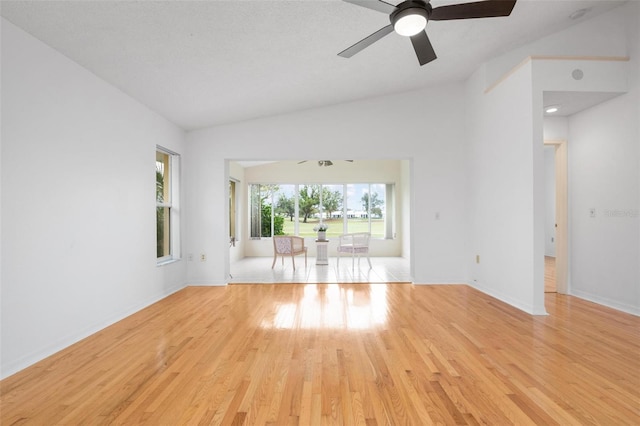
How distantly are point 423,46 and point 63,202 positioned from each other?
135 inches

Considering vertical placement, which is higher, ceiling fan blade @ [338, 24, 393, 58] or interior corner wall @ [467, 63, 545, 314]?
ceiling fan blade @ [338, 24, 393, 58]

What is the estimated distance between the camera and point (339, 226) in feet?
30.6

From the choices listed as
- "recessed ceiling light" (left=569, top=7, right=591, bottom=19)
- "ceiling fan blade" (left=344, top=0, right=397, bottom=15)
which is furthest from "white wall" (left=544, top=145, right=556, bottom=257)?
"ceiling fan blade" (left=344, top=0, right=397, bottom=15)

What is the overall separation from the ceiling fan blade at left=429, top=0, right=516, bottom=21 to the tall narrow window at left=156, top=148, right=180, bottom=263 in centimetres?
408

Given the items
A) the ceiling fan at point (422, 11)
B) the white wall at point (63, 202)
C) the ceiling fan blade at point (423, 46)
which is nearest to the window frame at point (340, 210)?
the white wall at point (63, 202)

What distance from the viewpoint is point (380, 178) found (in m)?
9.24

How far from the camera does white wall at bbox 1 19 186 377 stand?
2383 mm

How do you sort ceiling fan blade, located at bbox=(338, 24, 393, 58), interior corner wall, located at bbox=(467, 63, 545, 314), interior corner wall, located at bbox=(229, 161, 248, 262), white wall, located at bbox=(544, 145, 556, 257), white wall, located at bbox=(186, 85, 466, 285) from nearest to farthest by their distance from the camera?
ceiling fan blade, located at bbox=(338, 24, 393, 58)
interior corner wall, located at bbox=(467, 63, 545, 314)
white wall, located at bbox=(186, 85, 466, 285)
interior corner wall, located at bbox=(229, 161, 248, 262)
white wall, located at bbox=(544, 145, 556, 257)

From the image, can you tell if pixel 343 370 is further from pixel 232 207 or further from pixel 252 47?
pixel 232 207

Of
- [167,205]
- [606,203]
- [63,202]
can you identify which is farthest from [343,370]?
[606,203]

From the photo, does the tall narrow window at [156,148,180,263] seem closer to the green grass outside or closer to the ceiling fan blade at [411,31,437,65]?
the ceiling fan blade at [411,31,437,65]

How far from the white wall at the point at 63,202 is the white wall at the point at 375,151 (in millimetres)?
1293

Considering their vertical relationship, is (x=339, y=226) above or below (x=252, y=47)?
below

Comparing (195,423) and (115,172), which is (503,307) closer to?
(195,423)
